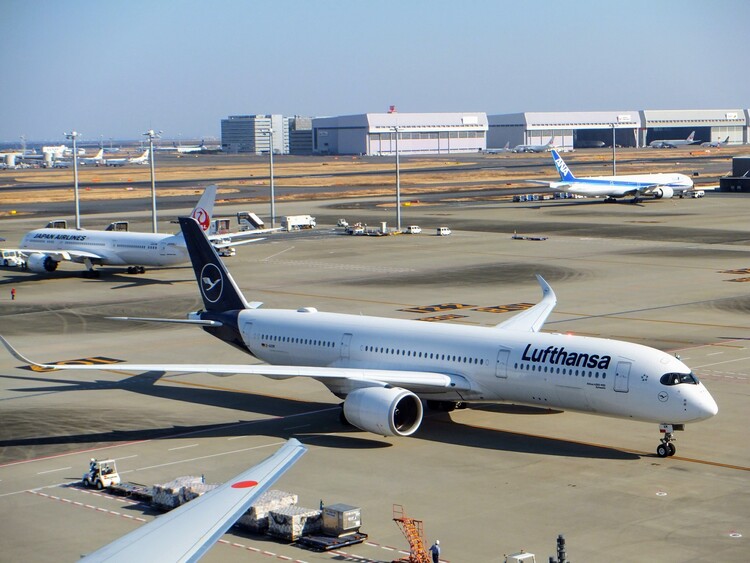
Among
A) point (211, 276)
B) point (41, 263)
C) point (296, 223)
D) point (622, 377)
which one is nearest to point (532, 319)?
point (622, 377)

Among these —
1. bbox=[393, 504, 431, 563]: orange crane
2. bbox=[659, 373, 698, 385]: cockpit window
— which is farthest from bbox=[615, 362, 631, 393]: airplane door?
bbox=[393, 504, 431, 563]: orange crane

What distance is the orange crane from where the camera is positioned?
26.3 m

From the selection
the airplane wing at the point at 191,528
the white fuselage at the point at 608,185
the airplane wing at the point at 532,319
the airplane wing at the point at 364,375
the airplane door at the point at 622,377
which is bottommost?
the airplane wing at the point at 364,375

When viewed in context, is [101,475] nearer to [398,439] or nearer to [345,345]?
[398,439]

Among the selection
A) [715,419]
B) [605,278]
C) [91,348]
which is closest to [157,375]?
[91,348]

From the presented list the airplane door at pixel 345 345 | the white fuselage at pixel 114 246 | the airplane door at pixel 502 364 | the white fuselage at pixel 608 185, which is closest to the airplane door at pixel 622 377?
the airplane door at pixel 502 364

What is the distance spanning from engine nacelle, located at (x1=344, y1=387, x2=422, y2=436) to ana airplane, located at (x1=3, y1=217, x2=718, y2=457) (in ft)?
0.11

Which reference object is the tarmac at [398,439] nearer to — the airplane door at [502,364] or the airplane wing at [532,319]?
the airplane door at [502,364]

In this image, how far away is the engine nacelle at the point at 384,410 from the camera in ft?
121

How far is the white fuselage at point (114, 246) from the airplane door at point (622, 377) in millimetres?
50423

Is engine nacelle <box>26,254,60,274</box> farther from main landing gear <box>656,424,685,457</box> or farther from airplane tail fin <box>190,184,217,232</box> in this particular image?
main landing gear <box>656,424,685,457</box>

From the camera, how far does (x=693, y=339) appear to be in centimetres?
5625

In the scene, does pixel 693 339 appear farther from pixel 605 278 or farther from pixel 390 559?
pixel 390 559

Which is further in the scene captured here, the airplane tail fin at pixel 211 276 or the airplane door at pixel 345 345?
the airplane tail fin at pixel 211 276
